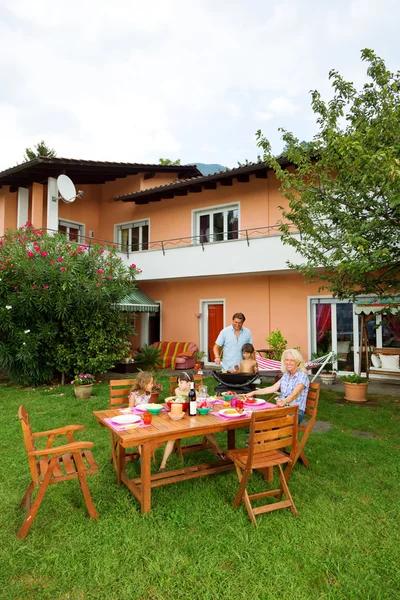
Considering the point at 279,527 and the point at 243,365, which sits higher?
the point at 243,365

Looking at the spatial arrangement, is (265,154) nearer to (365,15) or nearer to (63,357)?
(365,15)

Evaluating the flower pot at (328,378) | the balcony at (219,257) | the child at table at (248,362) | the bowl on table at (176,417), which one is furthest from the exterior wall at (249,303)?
the bowl on table at (176,417)

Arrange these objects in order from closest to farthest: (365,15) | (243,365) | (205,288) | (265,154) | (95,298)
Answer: (243,365) < (265,154) < (365,15) < (95,298) < (205,288)

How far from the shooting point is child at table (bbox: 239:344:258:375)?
19.9 feet

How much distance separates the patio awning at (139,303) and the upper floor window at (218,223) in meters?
3.21

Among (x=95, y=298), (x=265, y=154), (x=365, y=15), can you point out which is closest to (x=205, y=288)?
(x=95, y=298)

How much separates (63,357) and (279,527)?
25.8ft

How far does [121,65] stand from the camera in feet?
40.0

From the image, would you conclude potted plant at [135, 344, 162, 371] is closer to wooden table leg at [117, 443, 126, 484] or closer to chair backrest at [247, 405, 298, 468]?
wooden table leg at [117, 443, 126, 484]

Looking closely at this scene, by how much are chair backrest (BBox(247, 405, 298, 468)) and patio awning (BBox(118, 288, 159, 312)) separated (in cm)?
928

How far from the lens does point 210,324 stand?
1423cm

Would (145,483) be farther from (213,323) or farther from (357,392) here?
(213,323)

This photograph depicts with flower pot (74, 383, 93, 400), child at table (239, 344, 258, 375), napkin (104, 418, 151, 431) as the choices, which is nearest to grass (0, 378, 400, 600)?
napkin (104, 418, 151, 431)

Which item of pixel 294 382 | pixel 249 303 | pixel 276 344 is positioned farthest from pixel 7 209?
pixel 294 382
